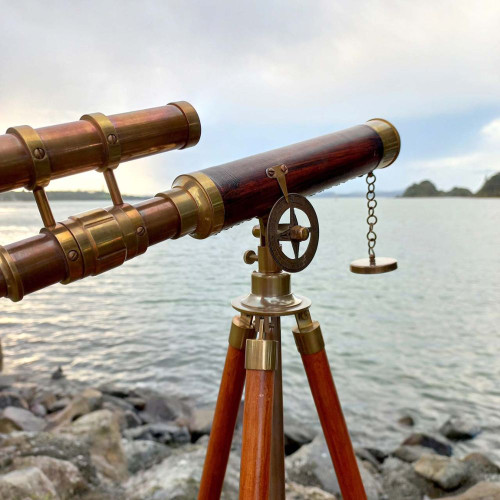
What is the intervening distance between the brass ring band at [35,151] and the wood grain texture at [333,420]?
0.63 metres

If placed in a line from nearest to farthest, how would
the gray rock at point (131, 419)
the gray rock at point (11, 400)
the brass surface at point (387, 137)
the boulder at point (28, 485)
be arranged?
the brass surface at point (387, 137) < the boulder at point (28, 485) < the gray rock at point (131, 419) < the gray rock at point (11, 400)

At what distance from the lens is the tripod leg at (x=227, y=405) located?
45.3 inches

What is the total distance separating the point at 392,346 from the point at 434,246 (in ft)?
28.4

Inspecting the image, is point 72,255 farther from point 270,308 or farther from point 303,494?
point 303,494

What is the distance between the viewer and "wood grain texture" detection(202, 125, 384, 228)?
1060 millimetres

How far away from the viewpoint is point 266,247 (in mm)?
1098

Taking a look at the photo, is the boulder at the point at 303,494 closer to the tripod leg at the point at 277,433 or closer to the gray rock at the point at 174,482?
the gray rock at the point at 174,482

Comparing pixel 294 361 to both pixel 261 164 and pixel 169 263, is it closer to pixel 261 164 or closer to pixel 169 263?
pixel 261 164

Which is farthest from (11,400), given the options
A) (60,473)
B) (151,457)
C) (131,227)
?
(131,227)

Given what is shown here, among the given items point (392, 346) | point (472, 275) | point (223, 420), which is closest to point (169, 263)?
point (472, 275)

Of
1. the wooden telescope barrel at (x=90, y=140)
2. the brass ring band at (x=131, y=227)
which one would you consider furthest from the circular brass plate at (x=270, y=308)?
the wooden telescope barrel at (x=90, y=140)

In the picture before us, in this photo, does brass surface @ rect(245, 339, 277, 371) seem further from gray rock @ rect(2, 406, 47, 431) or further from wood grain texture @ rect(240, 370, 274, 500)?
gray rock @ rect(2, 406, 47, 431)

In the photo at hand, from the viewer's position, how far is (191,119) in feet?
3.45

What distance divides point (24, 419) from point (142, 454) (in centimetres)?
107
